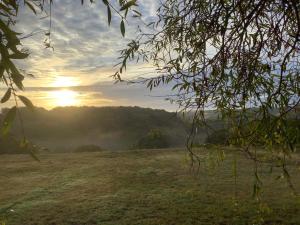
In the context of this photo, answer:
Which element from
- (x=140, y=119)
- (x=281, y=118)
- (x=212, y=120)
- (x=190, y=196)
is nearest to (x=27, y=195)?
(x=190, y=196)

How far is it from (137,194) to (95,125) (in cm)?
1779

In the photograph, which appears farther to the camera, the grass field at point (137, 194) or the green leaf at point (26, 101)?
the grass field at point (137, 194)

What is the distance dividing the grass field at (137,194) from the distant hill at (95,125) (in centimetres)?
1186

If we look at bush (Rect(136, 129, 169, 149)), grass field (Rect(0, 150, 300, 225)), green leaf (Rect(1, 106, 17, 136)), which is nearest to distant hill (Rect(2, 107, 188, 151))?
bush (Rect(136, 129, 169, 149))

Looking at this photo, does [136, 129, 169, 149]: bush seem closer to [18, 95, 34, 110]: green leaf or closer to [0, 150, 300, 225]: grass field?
[0, 150, 300, 225]: grass field

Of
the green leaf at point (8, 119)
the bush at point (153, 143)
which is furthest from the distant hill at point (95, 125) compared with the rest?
the green leaf at point (8, 119)

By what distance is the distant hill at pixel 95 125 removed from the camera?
22.8 metres

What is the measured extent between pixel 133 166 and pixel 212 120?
6107mm

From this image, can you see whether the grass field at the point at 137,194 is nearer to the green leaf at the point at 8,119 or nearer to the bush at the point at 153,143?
the green leaf at the point at 8,119

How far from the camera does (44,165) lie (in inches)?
415

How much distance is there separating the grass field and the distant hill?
11855 millimetres

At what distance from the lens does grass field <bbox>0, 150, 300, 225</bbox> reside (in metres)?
6.00

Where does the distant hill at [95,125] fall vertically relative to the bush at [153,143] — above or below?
above

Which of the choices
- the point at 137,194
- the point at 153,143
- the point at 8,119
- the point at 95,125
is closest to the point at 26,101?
the point at 8,119
